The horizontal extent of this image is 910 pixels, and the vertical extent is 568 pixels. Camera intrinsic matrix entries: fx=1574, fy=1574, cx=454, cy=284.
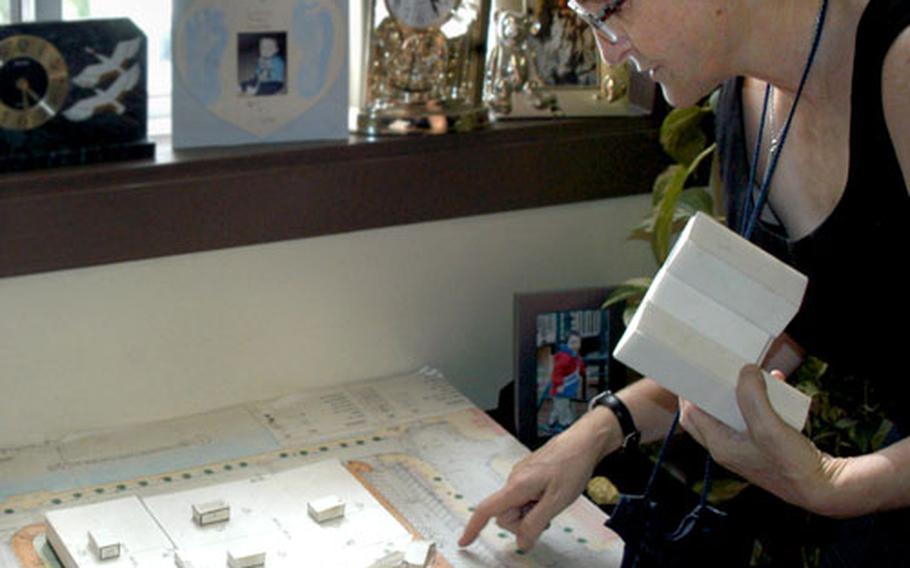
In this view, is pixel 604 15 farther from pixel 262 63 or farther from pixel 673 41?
pixel 262 63

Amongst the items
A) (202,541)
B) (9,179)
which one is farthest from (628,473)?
(9,179)

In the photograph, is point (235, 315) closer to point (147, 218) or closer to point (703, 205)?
point (147, 218)

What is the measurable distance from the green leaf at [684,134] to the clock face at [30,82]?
0.76m

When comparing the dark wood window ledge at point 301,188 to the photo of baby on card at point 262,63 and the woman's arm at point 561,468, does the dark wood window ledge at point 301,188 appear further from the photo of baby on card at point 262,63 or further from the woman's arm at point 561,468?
the woman's arm at point 561,468

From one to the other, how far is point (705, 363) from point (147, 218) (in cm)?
71

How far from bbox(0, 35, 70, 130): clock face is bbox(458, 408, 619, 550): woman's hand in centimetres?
64

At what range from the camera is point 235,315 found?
1.87m

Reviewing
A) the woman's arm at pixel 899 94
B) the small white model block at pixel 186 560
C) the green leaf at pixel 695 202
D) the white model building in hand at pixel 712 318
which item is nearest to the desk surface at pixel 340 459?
the small white model block at pixel 186 560

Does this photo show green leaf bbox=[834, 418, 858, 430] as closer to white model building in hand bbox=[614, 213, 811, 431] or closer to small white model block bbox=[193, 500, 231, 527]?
white model building in hand bbox=[614, 213, 811, 431]

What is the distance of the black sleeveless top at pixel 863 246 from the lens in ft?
4.32

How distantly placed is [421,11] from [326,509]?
0.66m

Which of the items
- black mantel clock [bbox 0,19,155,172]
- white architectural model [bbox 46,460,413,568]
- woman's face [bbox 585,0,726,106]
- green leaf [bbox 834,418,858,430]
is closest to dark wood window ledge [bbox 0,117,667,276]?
black mantel clock [bbox 0,19,155,172]

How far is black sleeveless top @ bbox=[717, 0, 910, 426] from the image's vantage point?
1.32 meters

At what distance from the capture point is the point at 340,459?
67.6 inches
